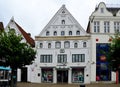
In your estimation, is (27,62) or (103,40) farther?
(103,40)

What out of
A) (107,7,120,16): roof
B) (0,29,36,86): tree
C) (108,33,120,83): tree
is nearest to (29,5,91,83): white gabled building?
(107,7,120,16): roof

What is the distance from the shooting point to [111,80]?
6488 cm

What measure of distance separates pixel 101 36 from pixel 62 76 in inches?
404

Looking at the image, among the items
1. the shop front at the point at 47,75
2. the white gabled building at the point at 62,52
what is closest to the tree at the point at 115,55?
the white gabled building at the point at 62,52

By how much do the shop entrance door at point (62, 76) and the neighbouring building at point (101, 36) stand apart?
16.4ft

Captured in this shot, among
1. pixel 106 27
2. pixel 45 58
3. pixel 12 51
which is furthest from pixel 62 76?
pixel 12 51

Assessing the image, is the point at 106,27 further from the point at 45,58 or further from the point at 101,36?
the point at 45,58

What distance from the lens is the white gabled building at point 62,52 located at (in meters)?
66.4

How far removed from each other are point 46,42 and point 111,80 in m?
13.8

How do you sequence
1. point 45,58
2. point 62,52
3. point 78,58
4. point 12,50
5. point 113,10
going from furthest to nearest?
point 113,10 < point 45,58 < point 62,52 < point 78,58 < point 12,50

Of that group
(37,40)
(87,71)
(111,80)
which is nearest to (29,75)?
(37,40)

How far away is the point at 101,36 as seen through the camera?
6581cm

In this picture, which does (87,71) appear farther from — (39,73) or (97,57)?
(39,73)

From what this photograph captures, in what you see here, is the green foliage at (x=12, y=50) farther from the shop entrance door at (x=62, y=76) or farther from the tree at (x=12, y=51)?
the shop entrance door at (x=62, y=76)
